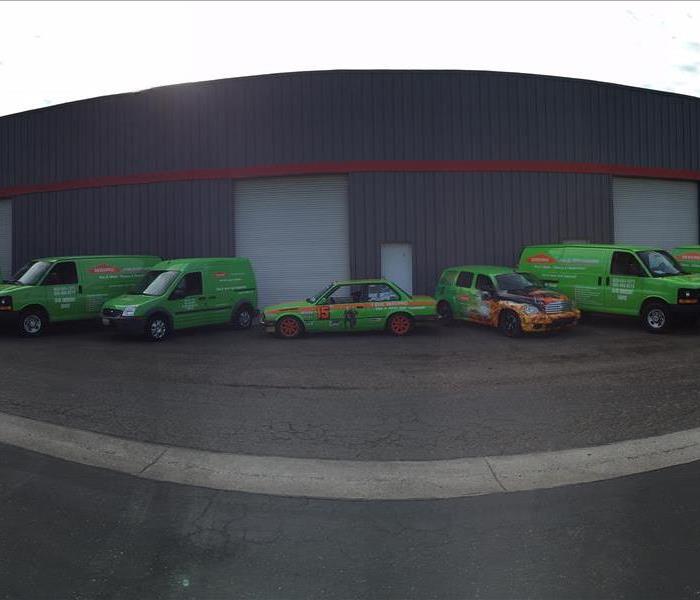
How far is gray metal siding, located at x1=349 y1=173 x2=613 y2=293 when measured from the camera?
18359 millimetres

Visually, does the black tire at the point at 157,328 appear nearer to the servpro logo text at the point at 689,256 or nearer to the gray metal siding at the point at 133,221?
the gray metal siding at the point at 133,221

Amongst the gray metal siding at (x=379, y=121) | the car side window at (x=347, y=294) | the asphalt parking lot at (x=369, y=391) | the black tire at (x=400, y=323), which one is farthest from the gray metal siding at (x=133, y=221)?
the black tire at (x=400, y=323)

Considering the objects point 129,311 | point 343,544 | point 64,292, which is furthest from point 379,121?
point 343,544

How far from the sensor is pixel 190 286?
14500mm

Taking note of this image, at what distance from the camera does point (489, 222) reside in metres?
18.6

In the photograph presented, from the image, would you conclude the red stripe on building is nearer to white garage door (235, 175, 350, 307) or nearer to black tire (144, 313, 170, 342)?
white garage door (235, 175, 350, 307)

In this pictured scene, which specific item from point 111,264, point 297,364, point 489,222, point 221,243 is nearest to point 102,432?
point 297,364

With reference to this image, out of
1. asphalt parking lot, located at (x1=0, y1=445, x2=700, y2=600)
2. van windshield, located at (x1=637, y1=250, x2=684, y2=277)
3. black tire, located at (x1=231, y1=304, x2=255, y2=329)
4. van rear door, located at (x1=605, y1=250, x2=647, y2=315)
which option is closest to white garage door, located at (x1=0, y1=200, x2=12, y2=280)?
black tire, located at (x1=231, y1=304, x2=255, y2=329)

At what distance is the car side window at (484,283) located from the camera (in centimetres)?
1387

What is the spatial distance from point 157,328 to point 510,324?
8.26 meters

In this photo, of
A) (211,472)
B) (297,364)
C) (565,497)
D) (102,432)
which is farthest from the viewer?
(297,364)

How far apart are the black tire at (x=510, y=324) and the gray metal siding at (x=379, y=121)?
284 inches

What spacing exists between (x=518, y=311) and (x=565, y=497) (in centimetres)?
839

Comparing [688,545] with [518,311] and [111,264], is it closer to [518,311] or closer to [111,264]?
[518,311]
